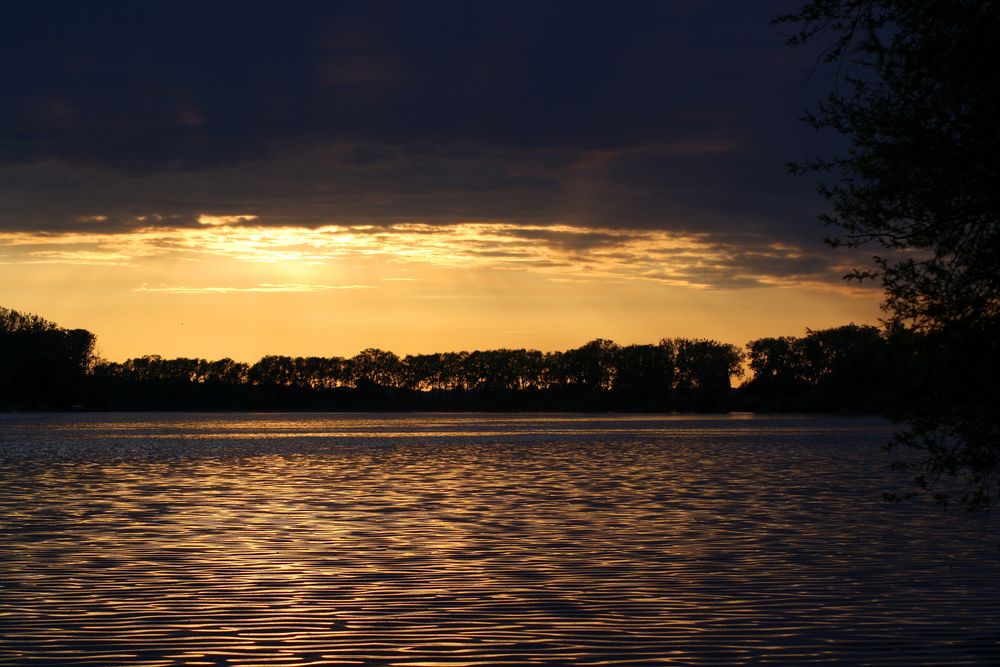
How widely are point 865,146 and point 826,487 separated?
27.7 meters

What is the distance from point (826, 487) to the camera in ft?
141

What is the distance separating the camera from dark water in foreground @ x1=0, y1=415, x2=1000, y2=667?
51.3 feet

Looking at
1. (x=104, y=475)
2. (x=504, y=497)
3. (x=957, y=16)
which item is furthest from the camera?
(x=104, y=475)

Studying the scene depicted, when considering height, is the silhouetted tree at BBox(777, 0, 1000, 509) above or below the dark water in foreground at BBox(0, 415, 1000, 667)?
above

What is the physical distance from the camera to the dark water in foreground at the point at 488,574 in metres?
15.6

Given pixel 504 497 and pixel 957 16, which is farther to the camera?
pixel 504 497

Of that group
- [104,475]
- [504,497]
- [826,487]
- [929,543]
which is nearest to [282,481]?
[104,475]

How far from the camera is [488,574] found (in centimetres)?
2178

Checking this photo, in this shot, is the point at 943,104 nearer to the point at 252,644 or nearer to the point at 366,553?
the point at 252,644

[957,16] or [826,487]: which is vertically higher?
[957,16]

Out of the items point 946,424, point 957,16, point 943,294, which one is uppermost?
point 957,16

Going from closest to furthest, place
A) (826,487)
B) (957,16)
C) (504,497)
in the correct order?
(957,16) → (504,497) → (826,487)

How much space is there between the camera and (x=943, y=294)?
17188 mm

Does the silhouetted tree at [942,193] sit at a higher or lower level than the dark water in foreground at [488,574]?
higher
